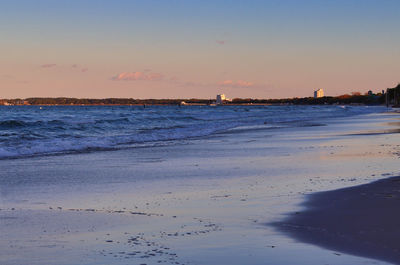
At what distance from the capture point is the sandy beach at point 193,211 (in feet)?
20.5

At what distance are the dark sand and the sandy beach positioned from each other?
0.06 ft

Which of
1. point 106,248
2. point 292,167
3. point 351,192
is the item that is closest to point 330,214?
point 351,192

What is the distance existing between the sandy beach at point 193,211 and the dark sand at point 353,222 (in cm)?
2

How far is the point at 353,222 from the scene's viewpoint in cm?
780

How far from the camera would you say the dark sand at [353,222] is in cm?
646

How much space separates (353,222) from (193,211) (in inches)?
92.2

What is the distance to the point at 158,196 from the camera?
33.5 feet

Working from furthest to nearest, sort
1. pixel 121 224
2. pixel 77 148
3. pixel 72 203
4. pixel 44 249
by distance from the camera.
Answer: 1. pixel 77 148
2. pixel 72 203
3. pixel 121 224
4. pixel 44 249

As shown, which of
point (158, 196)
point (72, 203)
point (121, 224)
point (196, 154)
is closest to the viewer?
point (121, 224)

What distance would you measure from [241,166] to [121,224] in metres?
7.63

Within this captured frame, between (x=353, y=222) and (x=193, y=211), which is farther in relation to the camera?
(x=193, y=211)

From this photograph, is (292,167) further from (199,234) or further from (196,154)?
(199,234)

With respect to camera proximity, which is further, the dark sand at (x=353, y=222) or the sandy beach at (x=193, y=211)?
the dark sand at (x=353, y=222)

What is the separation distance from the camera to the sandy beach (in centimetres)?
623
